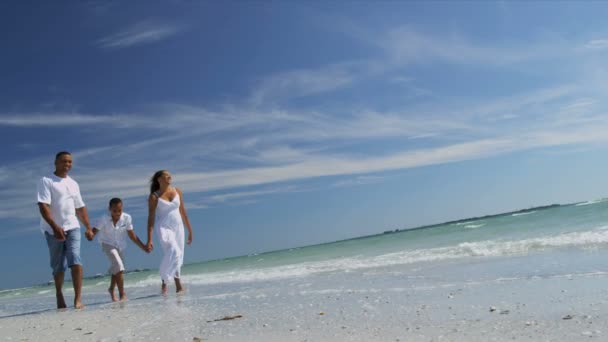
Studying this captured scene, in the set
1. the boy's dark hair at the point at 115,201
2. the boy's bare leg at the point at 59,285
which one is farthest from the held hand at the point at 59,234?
the boy's dark hair at the point at 115,201

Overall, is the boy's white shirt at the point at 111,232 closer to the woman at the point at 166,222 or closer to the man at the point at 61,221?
the woman at the point at 166,222

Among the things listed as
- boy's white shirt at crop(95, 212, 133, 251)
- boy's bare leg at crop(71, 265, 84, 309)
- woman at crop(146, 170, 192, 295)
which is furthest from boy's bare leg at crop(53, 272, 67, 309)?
woman at crop(146, 170, 192, 295)

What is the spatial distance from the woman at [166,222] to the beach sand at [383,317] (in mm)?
1232

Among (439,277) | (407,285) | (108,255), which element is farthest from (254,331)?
(108,255)

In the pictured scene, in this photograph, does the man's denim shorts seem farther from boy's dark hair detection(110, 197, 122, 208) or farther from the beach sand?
boy's dark hair detection(110, 197, 122, 208)

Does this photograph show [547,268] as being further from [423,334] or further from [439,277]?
[423,334]

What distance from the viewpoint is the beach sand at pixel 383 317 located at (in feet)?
11.2

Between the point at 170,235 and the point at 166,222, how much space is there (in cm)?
22

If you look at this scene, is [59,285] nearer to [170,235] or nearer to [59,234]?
[59,234]

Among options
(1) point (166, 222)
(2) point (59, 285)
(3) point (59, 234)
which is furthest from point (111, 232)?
(3) point (59, 234)

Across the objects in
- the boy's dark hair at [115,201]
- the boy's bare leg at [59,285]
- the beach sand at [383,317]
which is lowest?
the beach sand at [383,317]

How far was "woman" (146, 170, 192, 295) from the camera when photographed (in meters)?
7.82

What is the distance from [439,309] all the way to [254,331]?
1684 mm

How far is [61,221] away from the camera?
22.2 feet
